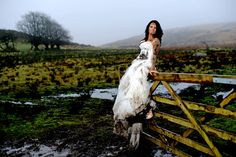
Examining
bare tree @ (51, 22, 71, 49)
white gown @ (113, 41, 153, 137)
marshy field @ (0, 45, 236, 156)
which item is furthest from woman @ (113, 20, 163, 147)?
bare tree @ (51, 22, 71, 49)

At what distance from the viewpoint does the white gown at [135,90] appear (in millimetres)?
5754

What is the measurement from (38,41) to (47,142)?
309 feet

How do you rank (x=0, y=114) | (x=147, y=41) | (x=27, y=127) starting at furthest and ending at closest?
(x=0, y=114) < (x=27, y=127) < (x=147, y=41)

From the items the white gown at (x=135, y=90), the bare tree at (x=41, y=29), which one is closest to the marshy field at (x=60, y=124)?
the white gown at (x=135, y=90)

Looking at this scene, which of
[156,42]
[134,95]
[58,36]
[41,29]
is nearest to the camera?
[134,95]

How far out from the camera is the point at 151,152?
23.1 feet

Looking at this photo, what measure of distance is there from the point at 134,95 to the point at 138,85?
0.19 metres

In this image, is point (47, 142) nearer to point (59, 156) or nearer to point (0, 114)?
point (59, 156)

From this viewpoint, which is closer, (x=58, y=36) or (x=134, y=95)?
(x=134, y=95)

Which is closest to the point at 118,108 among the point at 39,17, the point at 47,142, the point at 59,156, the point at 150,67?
the point at 150,67

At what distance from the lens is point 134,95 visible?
18.9 feet

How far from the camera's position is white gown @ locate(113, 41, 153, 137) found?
18.9ft

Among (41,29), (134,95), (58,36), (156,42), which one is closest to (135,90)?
(134,95)

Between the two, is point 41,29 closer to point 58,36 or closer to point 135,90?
point 58,36
